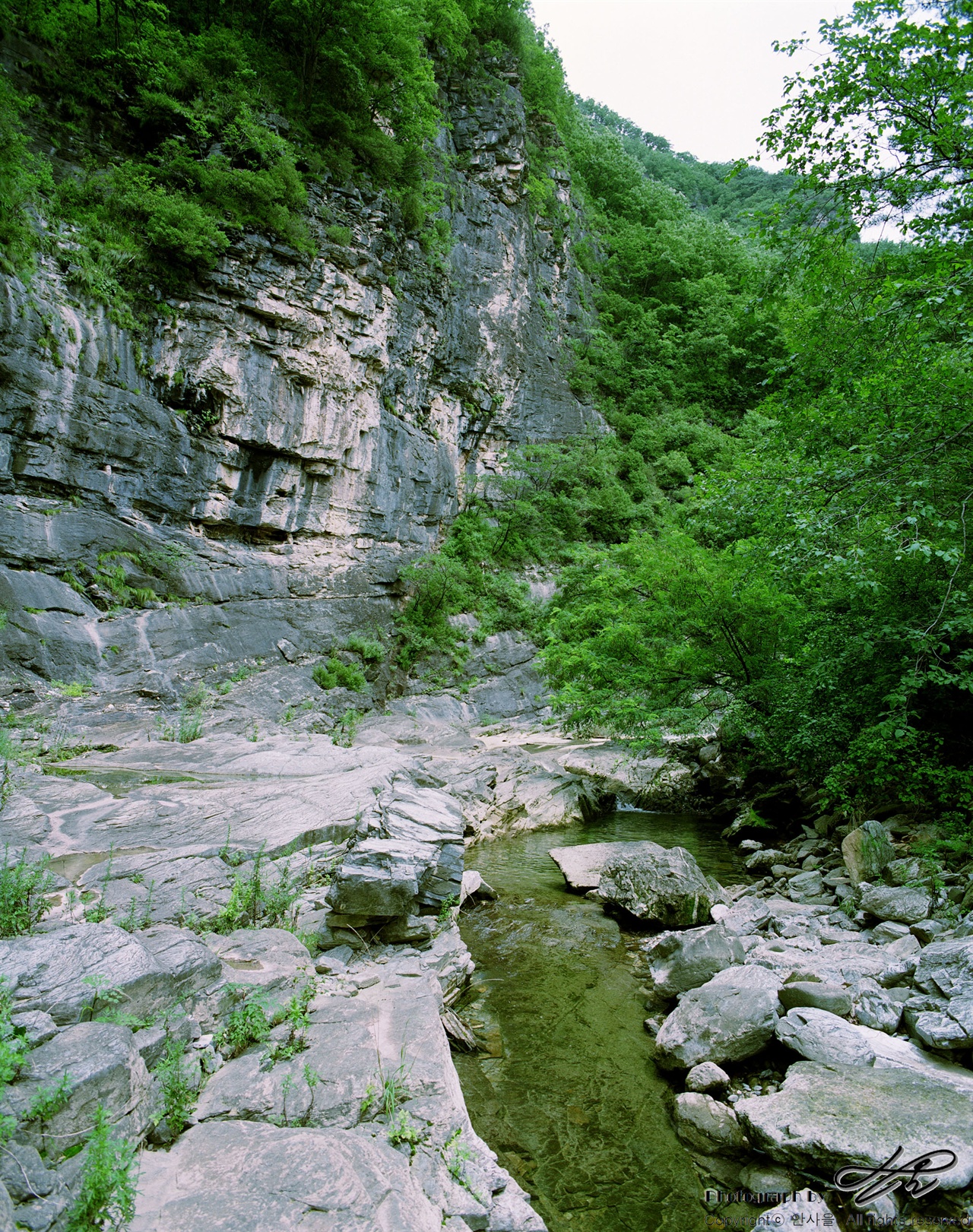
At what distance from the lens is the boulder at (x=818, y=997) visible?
4.05 metres

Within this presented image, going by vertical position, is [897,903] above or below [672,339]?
below

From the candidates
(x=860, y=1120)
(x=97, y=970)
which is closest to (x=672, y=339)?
(x=860, y=1120)

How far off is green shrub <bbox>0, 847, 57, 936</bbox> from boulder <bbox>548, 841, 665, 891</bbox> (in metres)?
5.48

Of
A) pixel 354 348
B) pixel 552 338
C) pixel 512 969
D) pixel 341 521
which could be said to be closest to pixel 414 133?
pixel 354 348

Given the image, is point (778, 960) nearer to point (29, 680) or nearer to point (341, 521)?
point (29, 680)

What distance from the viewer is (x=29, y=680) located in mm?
10641

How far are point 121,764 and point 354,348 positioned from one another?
Result: 14192 millimetres

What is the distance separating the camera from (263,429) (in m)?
15.7

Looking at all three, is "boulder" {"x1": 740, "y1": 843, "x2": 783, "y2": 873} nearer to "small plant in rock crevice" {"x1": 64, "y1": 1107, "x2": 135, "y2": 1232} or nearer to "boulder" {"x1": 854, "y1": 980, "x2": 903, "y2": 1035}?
"boulder" {"x1": 854, "y1": 980, "x2": 903, "y2": 1035}

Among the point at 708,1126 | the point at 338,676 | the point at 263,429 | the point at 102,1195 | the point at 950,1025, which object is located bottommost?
the point at 338,676

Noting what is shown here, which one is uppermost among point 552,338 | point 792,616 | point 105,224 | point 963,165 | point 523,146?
point 523,146

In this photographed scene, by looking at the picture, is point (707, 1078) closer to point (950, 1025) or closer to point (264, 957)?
point (950, 1025)

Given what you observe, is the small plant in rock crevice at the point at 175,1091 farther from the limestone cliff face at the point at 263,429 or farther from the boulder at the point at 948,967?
the limestone cliff face at the point at 263,429

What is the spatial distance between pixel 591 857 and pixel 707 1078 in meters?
4.10
